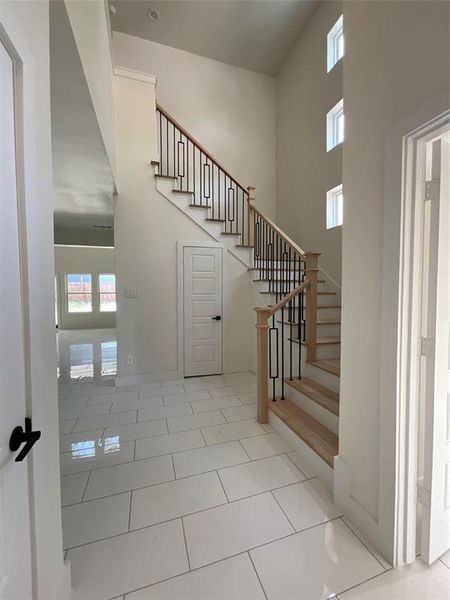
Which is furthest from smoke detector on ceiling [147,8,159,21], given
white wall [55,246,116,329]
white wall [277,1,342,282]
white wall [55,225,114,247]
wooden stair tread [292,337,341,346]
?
white wall [55,246,116,329]

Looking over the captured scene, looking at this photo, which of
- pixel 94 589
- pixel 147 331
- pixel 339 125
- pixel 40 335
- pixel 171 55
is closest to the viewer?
pixel 40 335

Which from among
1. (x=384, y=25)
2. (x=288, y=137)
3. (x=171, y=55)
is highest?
(x=171, y=55)

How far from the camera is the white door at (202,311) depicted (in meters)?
4.05

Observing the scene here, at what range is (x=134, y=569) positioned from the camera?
128cm

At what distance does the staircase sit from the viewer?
7.52 feet

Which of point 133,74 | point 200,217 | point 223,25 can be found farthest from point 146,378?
point 223,25

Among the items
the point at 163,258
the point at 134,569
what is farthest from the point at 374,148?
the point at 163,258

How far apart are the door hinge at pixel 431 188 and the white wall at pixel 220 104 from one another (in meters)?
4.74

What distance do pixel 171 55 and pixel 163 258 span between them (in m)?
4.18

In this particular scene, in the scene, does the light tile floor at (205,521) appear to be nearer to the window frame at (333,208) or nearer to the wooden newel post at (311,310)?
the wooden newel post at (311,310)

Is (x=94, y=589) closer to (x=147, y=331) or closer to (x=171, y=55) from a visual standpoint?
(x=147, y=331)

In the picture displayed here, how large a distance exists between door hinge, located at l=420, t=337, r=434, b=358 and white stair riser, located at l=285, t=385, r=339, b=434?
1110mm

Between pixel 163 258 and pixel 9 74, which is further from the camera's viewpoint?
pixel 163 258

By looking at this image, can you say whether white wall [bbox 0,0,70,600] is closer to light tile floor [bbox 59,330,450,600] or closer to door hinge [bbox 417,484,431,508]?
light tile floor [bbox 59,330,450,600]
